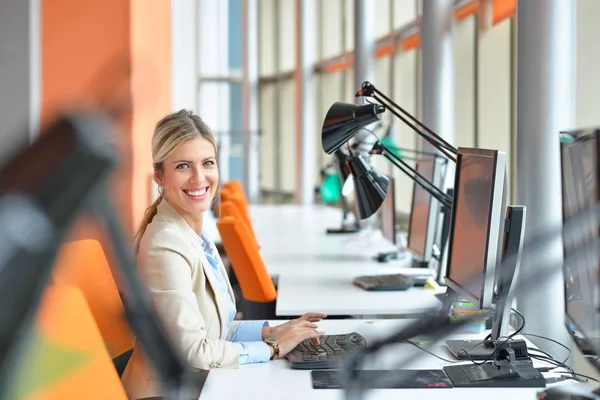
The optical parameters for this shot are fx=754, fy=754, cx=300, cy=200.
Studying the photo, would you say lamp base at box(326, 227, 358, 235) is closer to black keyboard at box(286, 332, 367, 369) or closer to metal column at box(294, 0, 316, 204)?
black keyboard at box(286, 332, 367, 369)

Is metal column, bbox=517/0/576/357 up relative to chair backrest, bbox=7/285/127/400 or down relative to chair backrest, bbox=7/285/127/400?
up

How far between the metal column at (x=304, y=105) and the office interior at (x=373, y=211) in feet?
5.18

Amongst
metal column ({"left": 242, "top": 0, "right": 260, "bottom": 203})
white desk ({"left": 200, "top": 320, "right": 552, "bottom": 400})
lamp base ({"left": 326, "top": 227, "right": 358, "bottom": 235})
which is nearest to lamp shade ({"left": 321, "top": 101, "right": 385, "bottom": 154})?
white desk ({"left": 200, "top": 320, "right": 552, "bottom": 400})

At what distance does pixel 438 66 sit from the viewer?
5.37m

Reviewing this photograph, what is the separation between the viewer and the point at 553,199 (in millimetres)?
2818

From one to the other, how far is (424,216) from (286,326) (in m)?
1.26

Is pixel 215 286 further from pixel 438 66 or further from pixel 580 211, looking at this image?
pixel 438 66

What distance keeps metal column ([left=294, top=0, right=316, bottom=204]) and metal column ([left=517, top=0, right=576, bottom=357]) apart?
26.7 feet

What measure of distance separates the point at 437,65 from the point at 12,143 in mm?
5170

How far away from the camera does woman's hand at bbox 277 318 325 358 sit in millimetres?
2049

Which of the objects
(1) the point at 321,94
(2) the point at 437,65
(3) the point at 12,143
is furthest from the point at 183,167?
(1) the point at 321,94

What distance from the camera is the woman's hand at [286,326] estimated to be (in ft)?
7.11

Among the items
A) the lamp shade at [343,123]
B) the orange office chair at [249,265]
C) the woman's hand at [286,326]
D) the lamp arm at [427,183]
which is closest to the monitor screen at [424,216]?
the lamp arm at [427,183]

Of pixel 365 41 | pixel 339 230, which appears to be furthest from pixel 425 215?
pixel 365 41
